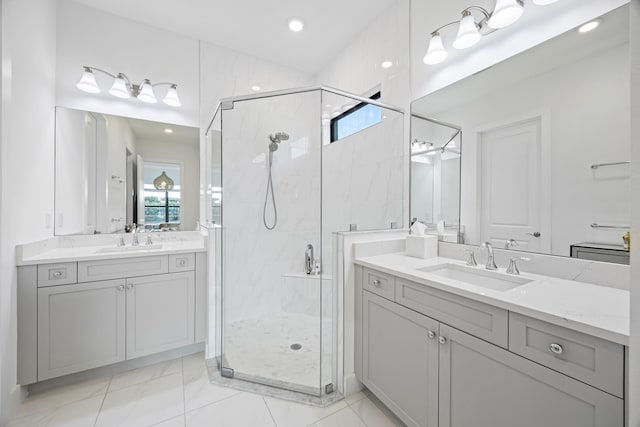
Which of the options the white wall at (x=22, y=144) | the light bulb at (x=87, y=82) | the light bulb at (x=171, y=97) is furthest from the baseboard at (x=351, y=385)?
the light bulb at (x=87, y=82)

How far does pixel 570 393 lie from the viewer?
787mm

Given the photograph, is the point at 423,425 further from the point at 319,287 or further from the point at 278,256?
the point at 278,256

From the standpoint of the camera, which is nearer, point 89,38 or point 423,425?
point 423,425

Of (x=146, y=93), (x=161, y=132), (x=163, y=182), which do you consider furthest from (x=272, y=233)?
(x=146, y=93)

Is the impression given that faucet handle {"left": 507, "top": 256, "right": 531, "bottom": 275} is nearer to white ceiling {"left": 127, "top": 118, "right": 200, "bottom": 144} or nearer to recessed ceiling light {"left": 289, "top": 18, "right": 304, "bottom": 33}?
recessed ceiling light {"left": 289, "top": 18, "right": 304, "bottom": 33}

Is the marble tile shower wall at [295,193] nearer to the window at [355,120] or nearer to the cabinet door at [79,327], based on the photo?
the window at [355,120]

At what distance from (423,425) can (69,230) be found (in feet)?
9.31

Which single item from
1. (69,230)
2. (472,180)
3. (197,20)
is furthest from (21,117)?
(472,180)

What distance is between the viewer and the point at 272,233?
8.36ft

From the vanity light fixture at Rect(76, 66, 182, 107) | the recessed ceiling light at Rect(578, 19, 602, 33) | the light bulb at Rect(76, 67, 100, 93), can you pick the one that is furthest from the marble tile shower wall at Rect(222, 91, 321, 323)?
the recessed ceiling light at Rect(578, 19, 602, 33)

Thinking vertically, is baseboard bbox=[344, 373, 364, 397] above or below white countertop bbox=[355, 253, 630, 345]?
below

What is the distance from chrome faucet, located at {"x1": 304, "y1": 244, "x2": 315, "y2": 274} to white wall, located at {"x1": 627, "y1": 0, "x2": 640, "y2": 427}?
5.67ft

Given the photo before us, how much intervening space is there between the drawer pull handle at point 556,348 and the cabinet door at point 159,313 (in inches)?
87.1

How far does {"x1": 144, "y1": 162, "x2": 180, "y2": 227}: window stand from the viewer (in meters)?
2.43
